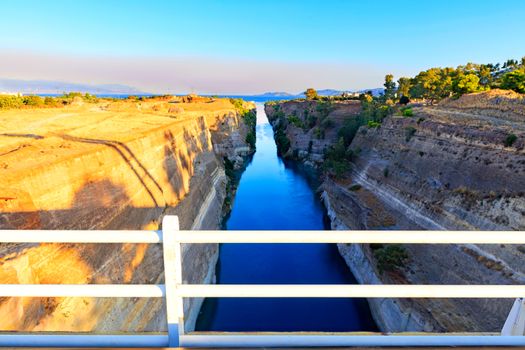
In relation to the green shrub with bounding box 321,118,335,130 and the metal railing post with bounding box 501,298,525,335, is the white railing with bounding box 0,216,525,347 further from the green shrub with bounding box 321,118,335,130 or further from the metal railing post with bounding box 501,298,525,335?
the green shrub with bounding box 321,118,335,130

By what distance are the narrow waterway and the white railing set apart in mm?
17411

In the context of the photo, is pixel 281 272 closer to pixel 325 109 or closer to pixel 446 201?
pixel 446 201

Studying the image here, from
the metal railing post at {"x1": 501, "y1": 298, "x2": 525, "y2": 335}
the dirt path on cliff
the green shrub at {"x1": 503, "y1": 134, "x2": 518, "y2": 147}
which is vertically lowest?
the green shrub at {"x1": 503, "y1": 134, "x2": 518, "y2": 147}

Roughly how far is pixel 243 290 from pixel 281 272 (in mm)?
23303

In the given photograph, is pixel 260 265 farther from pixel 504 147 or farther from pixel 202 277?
pixel 504 147

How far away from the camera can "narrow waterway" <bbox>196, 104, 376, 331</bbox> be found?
18375mm

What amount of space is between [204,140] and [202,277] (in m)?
18.3

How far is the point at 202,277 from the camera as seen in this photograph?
18594mm

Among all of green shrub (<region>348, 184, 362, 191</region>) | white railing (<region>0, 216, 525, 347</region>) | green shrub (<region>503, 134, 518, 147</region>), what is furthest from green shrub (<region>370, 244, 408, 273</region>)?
white railing (<region>0, 216, 525, 347</region>)

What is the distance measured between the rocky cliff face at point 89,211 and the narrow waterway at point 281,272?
288 centimetres

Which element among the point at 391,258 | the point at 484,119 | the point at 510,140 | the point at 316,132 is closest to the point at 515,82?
the point at 484,119

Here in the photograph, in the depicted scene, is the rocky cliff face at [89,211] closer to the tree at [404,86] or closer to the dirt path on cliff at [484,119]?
the dirt path on cliff at [484,119]

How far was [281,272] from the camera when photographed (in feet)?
78.5

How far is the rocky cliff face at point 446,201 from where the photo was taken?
13.8 metres
